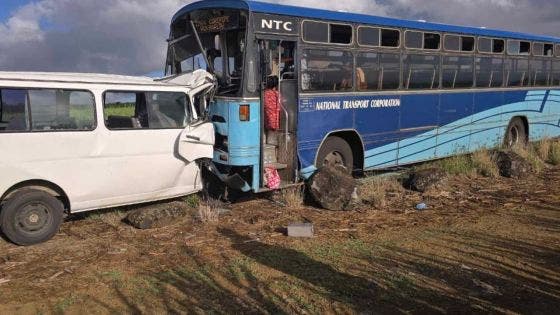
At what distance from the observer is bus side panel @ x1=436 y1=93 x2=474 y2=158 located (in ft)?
39.0

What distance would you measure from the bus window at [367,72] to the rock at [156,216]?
4.10 m

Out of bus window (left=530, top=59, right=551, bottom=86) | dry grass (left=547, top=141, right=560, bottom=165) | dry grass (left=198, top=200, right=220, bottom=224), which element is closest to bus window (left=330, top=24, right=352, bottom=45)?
dry grass (left=198, top=200, right=220, bottom=224)

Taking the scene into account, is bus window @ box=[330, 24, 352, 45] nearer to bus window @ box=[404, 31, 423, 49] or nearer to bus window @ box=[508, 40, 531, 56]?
bus window @ box=[404, 31, 423, 49]

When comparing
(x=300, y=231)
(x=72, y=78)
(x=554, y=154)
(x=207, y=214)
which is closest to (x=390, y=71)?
(x=300, y=231)

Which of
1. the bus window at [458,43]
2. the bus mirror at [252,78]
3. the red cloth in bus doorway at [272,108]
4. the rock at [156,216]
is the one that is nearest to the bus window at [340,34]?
the red cloth in bus doorway at [272,108]

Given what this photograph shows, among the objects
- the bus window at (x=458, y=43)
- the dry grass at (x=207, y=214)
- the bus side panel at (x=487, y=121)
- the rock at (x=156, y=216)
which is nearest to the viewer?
the rock at (x=156, y=216)

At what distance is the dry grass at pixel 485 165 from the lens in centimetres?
1121

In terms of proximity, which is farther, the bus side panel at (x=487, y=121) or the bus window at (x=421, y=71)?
the bus side panel at (x=487, y=121)

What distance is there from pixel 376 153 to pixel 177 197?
3.96 meters

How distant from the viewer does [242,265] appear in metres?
5.86

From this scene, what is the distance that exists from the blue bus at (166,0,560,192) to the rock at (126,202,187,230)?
1.07 meters

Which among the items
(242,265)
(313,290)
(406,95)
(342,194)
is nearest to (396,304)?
(313,290)

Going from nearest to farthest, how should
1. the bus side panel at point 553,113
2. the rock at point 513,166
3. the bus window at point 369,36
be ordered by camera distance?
the bus window at point 369,36 → the rock at point 513,166 → the bus side panel at point 553,113

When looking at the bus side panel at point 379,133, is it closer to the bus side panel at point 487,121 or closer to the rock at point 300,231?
the bus side panel at point 487,121
